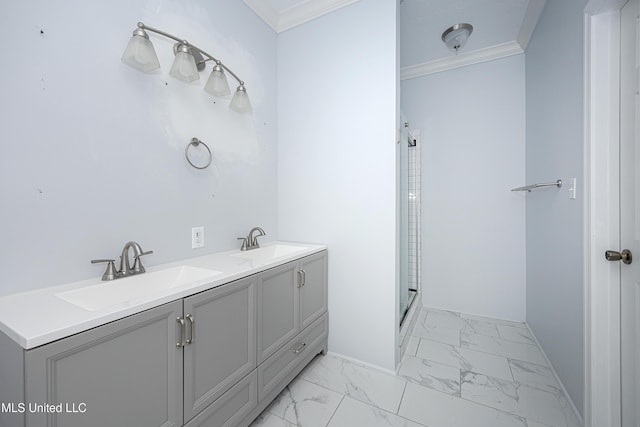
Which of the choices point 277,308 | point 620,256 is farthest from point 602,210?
point 277,308

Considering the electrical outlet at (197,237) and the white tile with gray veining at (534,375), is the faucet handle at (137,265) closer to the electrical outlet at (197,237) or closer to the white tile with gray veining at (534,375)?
the electrical outlet at (197,237)

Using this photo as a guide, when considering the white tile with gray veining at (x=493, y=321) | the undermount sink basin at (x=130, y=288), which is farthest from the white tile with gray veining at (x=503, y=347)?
the undermount sink basin at (x=130, y=288)

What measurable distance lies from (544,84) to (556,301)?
153cm

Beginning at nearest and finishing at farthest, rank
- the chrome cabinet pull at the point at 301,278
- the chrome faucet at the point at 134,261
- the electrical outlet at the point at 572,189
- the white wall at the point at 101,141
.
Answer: the white wall at the point at 101,141 < the chrome faucet at the point at 134,261 < the electrical outlet at the point at 572,189 < the chrome cabinet pull at the point at 301,278

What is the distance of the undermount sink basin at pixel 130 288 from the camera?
3.26 ft

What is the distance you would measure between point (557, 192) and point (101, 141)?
2.54 metres

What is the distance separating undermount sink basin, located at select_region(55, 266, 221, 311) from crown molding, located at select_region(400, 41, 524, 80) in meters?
2.84

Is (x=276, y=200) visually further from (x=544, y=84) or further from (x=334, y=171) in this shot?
(x=544, y=84)

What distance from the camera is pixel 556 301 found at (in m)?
1.69

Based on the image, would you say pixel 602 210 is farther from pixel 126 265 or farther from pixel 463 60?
pixel 126 265

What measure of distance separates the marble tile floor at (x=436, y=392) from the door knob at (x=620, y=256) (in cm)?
90

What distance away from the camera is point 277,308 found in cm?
144

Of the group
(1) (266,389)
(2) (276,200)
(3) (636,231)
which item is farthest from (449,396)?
(2) (276,200)

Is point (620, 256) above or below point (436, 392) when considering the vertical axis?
above
